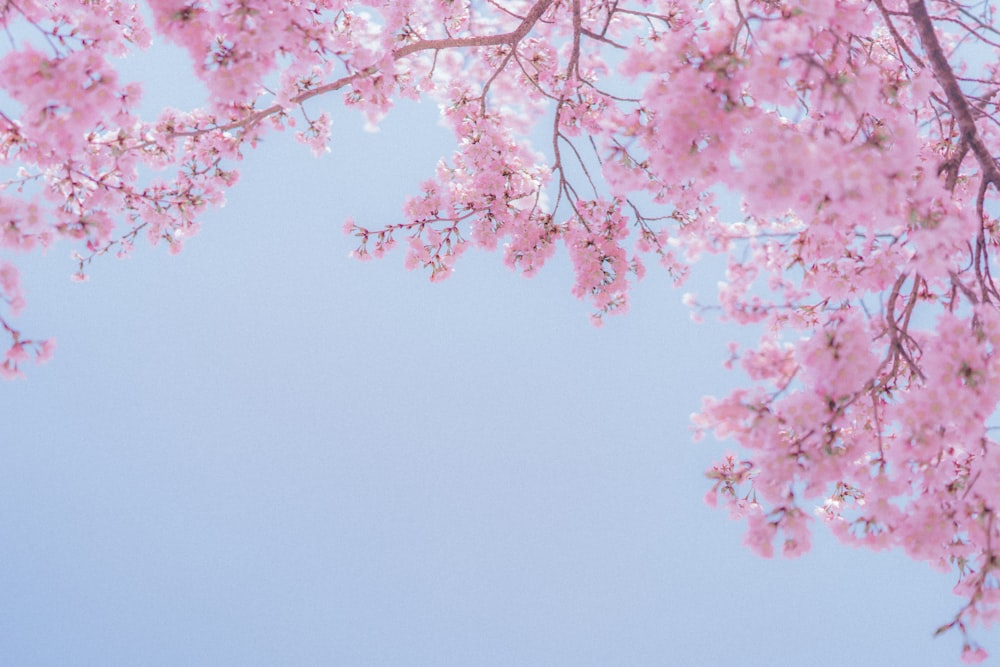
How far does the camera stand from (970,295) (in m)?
2.47

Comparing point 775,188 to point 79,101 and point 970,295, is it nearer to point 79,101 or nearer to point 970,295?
point 970,295

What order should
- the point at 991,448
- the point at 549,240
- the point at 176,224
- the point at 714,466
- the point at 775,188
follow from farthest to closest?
1. the point at 549,240
2. the point at 176,224
3. the point at 714,466
4. the point at 991,448
5. the point at 775,188

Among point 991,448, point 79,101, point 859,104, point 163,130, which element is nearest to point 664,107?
point 859,104

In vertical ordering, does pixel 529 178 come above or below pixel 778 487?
above

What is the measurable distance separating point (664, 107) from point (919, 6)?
4.30ft

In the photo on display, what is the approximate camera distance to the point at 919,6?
8.55 feet

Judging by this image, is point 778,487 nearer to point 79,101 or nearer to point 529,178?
point 529,178

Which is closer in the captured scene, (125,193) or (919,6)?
(919,6)

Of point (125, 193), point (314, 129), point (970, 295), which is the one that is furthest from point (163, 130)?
point (970, 295)

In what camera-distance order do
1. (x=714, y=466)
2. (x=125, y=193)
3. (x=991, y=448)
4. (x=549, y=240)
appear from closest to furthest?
(x=991, y=448) < (x=714, y=466) < (x=125, y=193) < (x=549, y=240)

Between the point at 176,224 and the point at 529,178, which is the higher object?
the point at 529,178

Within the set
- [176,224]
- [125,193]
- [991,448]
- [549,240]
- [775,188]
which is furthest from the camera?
[549,240]

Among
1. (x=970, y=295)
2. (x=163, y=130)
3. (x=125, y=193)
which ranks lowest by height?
(x=970, y=295)

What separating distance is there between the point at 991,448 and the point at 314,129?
13.3 feet
